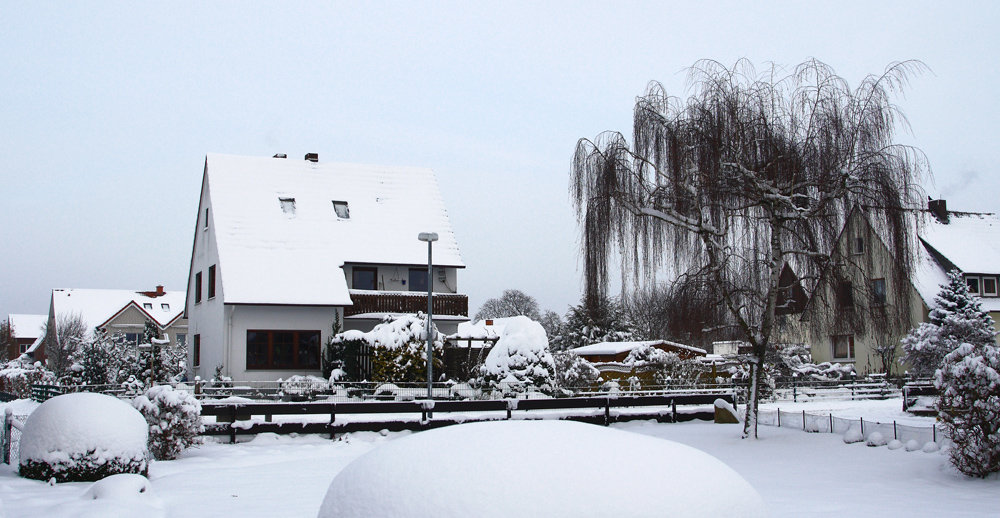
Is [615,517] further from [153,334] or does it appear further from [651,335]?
[651,335]

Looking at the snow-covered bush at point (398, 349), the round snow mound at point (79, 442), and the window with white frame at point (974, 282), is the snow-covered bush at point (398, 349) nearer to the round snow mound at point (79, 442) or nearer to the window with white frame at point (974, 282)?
the round snow mound at point (79, 442)

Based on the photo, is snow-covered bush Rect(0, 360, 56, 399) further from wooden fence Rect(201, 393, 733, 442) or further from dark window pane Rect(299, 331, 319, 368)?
wooden fence Rect(201, 393, 733, 442)

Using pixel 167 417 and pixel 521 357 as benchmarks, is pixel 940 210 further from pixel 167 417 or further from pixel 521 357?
pixel 167 417

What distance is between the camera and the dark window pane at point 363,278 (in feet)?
116

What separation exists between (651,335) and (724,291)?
53340 mm

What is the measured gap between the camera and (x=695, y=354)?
36.1 metres

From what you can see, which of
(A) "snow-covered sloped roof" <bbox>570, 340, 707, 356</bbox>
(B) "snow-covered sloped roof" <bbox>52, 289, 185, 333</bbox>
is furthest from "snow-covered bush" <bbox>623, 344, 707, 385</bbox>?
(B) "snow-covered sloped roof" <bbox>52, 289, 185, 333</bbox>

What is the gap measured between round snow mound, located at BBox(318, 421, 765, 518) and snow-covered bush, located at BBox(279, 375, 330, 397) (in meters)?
22.9

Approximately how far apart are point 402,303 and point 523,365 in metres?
11.4

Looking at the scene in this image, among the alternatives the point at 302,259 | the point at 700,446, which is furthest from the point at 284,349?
Result: the point at 700,446

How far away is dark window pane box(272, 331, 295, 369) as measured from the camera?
33094mm

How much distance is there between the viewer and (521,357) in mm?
24656

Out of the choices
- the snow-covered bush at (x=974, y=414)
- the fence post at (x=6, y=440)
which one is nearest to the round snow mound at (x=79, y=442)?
the fence post at (x=6, y=440)

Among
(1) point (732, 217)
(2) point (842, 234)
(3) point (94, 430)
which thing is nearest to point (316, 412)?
(3) point (94, 430)
